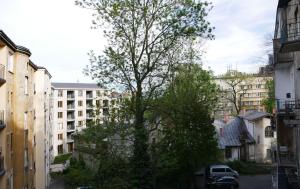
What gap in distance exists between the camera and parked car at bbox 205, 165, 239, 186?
37644 mm

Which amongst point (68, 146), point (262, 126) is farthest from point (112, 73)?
point (68, 146)

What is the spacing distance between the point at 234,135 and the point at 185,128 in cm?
2237

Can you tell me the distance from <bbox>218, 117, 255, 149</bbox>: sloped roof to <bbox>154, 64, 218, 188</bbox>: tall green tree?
14.0 metres

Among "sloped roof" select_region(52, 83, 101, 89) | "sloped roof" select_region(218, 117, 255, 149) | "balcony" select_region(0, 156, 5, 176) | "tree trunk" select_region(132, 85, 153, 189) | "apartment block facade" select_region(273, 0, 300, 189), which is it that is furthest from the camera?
"sloped roof" select_region(52, 83, 101, 89)

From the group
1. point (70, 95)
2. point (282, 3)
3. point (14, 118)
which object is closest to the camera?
point (282, 3)

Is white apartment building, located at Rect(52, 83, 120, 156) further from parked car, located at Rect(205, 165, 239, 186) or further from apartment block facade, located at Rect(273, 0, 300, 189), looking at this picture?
apartment block facade, located at Rect(273, 0, 300, 189)

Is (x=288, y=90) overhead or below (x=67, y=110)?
overhead

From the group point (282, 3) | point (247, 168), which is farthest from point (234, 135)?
point (282, 3)

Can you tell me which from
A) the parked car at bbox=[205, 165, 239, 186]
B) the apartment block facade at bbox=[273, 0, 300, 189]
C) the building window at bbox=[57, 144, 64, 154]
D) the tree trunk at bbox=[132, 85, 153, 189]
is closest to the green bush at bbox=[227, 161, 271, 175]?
the parked car at bbox=[205, 165, 239, 186]

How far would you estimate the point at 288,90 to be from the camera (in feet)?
98.0

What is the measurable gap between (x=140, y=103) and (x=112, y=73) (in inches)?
102

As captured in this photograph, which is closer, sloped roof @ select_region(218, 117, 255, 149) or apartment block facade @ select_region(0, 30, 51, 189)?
apartment block facade @ select_region(0, 30, 51, 189)

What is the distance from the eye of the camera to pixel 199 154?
33.1 metres

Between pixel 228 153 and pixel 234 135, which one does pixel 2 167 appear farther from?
pixel 234 135
